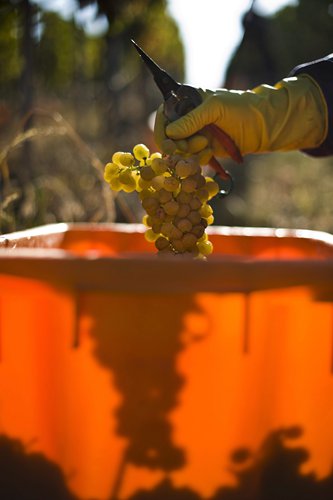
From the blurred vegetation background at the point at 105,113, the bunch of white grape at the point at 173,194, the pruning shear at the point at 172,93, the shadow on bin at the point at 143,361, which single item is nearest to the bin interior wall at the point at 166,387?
the shadow on bin at the point at 143,361

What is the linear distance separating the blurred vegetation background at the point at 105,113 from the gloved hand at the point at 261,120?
205 mm

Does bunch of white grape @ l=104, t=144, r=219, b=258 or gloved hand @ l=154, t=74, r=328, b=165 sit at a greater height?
gloved hand @ l=154, t=74, r=328, b=165

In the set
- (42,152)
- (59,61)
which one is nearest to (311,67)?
(42,152)

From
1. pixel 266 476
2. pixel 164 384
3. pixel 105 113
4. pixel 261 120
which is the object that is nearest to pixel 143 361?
pixel 164 384

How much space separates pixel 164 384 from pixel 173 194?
340 millimetres

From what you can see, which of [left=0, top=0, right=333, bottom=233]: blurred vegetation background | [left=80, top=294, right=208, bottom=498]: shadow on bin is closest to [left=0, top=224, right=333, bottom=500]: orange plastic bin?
[left=80, top=294, right=208, bottom=498]: shadow on bin

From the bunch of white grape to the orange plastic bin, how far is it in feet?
0.82

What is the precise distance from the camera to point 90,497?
2.25ft

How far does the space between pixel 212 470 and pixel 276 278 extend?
0.84 feet

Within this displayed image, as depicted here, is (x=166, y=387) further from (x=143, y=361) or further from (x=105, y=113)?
(x=105, y=113)

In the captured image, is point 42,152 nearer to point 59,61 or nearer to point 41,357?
point 59,61

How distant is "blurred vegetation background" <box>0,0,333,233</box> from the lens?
248 cm

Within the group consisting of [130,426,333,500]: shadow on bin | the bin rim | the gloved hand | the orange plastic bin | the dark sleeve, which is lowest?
[130,426,333,500]: shadow on bin

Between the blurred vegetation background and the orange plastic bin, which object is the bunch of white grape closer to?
the orange plastic bin
